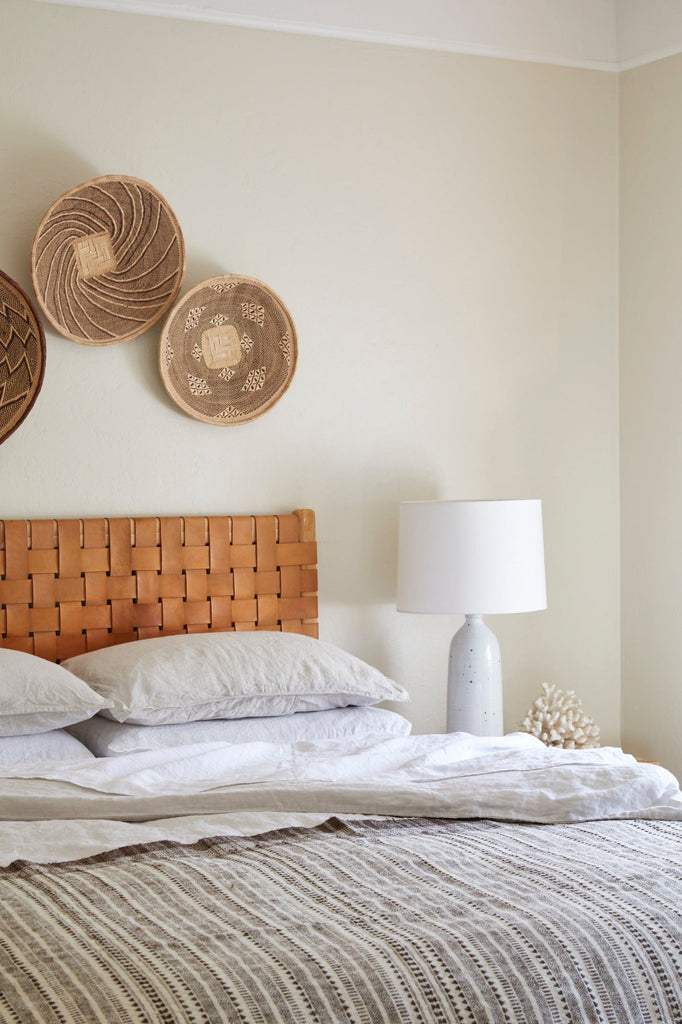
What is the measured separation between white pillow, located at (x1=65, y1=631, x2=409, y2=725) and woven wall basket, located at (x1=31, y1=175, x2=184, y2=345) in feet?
2.61

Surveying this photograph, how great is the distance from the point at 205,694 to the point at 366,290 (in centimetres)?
127

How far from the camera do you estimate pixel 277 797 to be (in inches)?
70.3

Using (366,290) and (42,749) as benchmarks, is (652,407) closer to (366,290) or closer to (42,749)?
(366,290)

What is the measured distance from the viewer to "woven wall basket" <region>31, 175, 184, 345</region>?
2.78 meters

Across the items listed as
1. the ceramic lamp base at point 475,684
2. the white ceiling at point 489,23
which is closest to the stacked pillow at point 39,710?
the ceramic lamp base at point 475,684

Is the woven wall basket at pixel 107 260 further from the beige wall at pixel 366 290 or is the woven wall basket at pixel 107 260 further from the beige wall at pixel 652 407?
the beige wall at pixel 652 407

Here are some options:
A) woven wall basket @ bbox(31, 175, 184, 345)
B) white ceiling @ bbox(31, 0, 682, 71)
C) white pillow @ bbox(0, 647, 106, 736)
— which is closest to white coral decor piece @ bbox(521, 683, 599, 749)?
white pillow @ bbox(0, 647, 106, 736)

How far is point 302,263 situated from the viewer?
3.11 meters

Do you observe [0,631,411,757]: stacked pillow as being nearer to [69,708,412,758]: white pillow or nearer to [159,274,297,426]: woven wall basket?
[69,708,412,758]: white pillow

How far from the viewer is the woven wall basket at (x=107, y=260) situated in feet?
9.13

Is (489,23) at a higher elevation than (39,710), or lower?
higher

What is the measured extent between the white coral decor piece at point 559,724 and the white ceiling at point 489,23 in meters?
1.85

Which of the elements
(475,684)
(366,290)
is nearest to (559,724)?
(475,684)

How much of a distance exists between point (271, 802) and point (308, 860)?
285 millimetres
